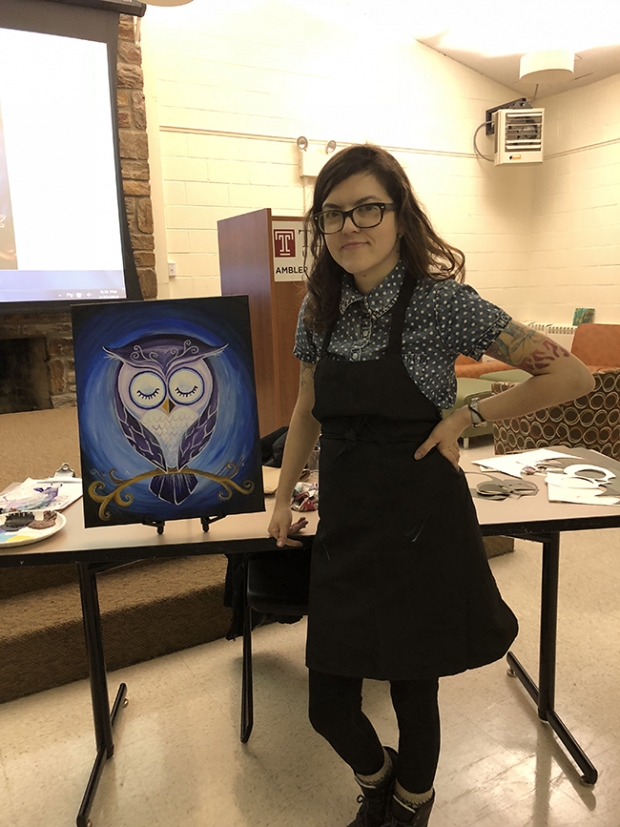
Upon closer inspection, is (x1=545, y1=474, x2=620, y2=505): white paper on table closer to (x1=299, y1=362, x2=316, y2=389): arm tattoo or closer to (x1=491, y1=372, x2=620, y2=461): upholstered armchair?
(x1=299, y1=362, x2=316, y2=389): arm tattoo

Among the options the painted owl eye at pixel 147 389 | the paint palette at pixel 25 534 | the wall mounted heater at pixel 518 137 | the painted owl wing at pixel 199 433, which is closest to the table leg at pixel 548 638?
the painted owl wing at pixel 199 433

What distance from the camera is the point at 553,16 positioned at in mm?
4418

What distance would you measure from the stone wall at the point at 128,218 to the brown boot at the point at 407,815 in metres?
3.51

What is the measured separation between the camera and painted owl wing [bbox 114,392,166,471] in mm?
1382

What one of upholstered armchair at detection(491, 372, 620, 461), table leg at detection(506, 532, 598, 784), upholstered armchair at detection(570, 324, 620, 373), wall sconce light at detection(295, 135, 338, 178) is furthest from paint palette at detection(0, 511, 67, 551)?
upholstered armchair at detection(570, 324, 620, 373)

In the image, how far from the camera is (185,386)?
1.39 meters

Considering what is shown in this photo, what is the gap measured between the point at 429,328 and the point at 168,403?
0.59 metres

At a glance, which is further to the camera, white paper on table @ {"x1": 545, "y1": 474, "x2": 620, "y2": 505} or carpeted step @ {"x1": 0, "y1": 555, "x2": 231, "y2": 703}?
carpeted step @ {"x1": 0, "y1": 555, "x2": 231, "y2": 703}

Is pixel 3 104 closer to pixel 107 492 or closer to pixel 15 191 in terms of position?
pixel 15 191

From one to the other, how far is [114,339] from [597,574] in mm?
2158

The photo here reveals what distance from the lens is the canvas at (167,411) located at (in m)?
1.37

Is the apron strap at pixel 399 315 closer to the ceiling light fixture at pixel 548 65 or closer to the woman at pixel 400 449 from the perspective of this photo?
the woman at pixel 400 449

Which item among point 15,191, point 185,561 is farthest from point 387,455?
point 15,191

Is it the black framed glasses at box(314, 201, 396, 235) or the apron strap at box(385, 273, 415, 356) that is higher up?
the black framed glasses at box(314, 201, 396, 235)
